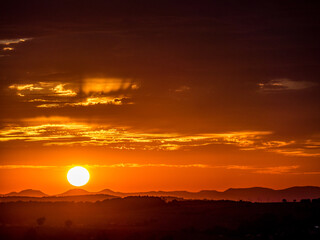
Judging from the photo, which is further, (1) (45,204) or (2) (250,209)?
(1) (45,204)

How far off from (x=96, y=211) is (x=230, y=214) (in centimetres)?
3055

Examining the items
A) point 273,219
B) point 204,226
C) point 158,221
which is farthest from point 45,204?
point 273,219

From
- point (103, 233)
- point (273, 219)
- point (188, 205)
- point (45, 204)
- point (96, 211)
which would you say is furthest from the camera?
point (45, 204)

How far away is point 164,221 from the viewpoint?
271 ft

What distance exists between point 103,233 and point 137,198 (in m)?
53.7

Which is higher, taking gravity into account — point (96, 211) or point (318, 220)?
point (96, 211)

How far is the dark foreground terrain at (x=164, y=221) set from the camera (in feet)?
218

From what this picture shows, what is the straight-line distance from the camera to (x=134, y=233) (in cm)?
6669

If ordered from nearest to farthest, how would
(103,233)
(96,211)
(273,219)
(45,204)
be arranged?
(103,233) < (273,219) < (96,211) < (45,204)

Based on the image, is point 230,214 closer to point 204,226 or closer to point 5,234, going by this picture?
point 204,226

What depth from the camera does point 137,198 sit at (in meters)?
120

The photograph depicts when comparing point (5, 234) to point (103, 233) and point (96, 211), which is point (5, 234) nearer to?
point (103, 233)

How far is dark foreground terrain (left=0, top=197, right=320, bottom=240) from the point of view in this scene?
6631cm

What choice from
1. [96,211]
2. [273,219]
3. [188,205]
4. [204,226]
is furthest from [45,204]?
[273,219]
